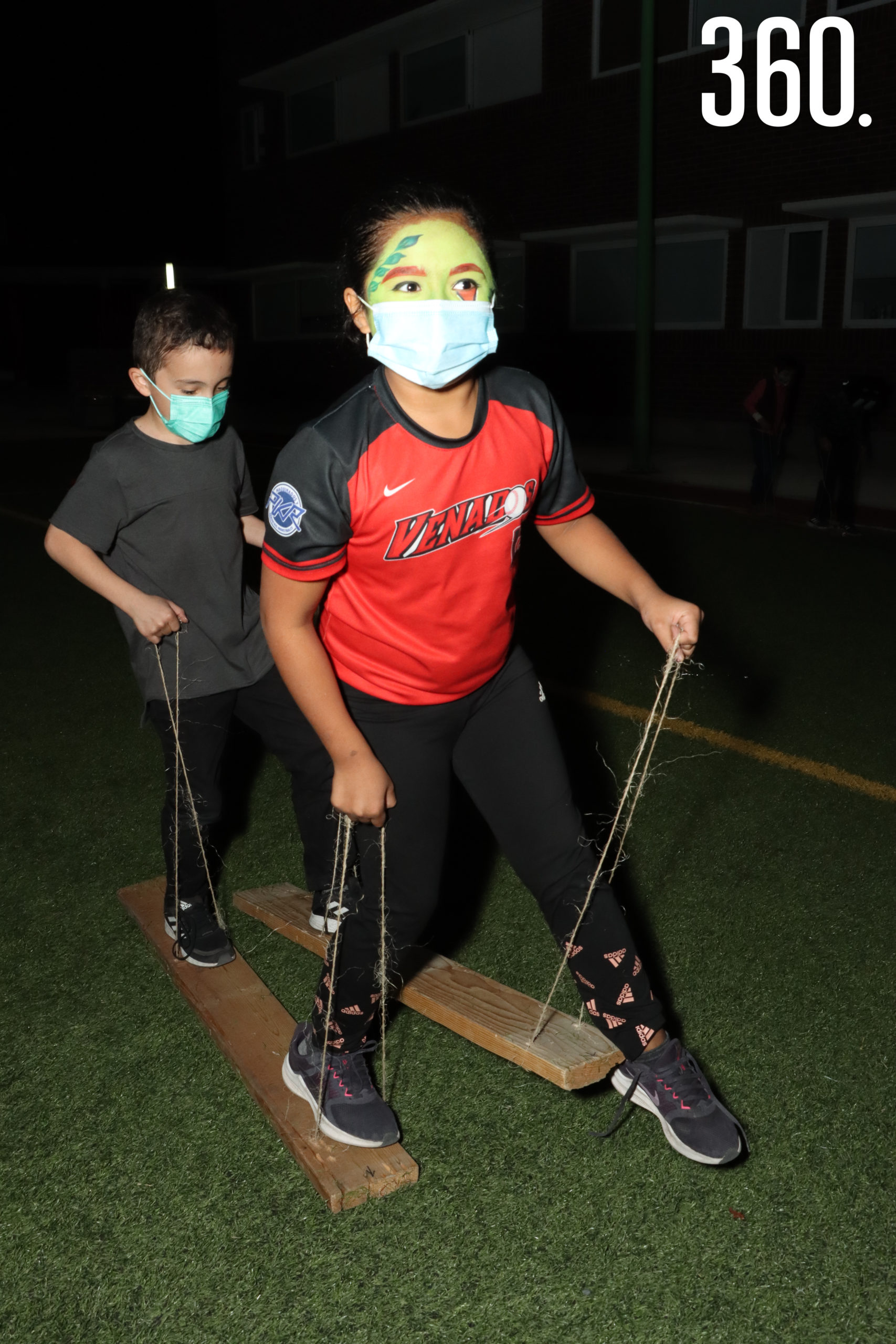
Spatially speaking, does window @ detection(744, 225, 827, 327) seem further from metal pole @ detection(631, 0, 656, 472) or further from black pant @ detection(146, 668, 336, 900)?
black pant @ detection(146, 668, 336, 900)

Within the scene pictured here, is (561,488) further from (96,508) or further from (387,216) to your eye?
(96,508)

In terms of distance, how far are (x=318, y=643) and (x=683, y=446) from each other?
1767 cm

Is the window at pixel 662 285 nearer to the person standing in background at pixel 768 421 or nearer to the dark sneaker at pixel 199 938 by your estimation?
the person standing in background at pixel 768 421

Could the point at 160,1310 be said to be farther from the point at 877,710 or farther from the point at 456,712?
the point at 877,710

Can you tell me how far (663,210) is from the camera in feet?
63.8

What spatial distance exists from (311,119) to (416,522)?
27.7m

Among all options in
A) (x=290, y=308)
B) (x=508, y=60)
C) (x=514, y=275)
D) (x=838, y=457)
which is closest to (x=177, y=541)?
(x=838, y=457)

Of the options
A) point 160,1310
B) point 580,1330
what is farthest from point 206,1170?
point 580,1330

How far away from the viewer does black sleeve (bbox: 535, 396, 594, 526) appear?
251cm

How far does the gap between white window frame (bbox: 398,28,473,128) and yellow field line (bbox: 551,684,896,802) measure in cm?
1963

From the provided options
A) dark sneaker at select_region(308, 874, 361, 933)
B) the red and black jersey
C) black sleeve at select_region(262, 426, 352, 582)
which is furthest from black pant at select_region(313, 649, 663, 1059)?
dark sneaker at select_region(308, 874, 361, 933)

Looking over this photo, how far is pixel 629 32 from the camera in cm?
1950

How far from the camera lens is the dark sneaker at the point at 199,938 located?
11.2 ft

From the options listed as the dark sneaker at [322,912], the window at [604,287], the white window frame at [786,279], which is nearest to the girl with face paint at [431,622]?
the dark sneaker at [322,912]
